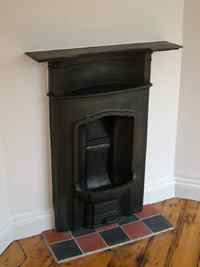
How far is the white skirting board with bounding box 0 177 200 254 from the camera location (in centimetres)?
264

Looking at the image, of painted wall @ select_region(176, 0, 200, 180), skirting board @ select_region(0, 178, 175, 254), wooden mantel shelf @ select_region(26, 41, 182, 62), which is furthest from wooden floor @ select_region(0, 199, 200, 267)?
wooden mantel shelf @ select_region(26, 41, 182, 62)

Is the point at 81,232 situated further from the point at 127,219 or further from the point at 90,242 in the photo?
the point at 127,219

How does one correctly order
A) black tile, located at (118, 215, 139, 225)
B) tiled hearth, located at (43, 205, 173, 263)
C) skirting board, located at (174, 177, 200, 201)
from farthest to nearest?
1. skirting board, located at (174, 177, 200, 201)
2. black tile, located at (118, 215, 139, 225)
3. tiled hearth, located at (43, 205, 173, 263)

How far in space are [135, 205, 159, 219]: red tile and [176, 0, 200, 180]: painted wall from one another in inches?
12.0

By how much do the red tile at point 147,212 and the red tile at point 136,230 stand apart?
0.08 m

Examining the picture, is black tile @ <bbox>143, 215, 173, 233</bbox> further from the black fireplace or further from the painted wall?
the painted wall

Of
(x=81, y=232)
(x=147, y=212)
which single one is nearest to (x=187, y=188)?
(x=147, y=212)

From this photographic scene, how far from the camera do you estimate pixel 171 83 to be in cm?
286

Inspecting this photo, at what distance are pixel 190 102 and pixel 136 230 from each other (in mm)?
879

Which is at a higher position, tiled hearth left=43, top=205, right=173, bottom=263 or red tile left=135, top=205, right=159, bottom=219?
red tile left=135, top=205, right=159, bottom=219

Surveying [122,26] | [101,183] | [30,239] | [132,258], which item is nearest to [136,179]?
[101,183]

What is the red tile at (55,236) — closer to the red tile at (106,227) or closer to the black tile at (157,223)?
the red tile at (106,227)

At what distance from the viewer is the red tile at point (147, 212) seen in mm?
2928

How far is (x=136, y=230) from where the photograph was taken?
2.78m
